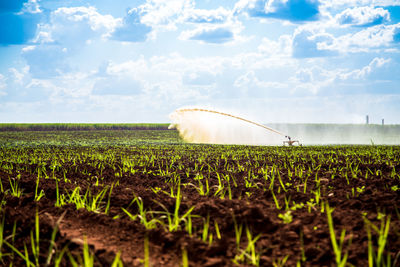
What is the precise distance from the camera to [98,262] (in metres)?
3.70

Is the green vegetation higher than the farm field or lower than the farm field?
higher

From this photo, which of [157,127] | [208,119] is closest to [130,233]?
[208,119]

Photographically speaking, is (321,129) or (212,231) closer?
(212,231)

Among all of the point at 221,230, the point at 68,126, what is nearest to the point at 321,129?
the point at 68,126

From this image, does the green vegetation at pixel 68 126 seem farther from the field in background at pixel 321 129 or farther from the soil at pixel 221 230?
the soil at pixel 221 230

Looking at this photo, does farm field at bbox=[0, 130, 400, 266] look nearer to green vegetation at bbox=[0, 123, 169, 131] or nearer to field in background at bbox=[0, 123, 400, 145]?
field in background at bbox=[0, 123, 400, 145]

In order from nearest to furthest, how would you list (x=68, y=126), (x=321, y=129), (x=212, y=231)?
1. (x=212, y=231)
2. (x=321, y=129)
3. (x=68, y=126)

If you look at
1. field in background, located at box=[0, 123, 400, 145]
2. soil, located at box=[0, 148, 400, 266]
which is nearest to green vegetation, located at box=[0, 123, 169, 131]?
field in background, located at box=[0, 123, 400, 145]

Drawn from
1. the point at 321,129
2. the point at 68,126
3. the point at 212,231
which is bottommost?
the point at 212,231

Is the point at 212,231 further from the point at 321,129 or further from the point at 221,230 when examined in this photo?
the point at 321,129

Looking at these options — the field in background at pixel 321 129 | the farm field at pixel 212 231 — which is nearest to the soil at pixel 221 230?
the farm field at pixel 212 231

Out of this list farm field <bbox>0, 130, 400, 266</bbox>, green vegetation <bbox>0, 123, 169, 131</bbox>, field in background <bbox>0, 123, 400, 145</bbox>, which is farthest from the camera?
green vegetation <bbox>0, 123, 169, 131</bbox>

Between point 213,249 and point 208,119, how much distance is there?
1024 inches

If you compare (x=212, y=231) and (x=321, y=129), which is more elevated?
(x=321, y=129)
